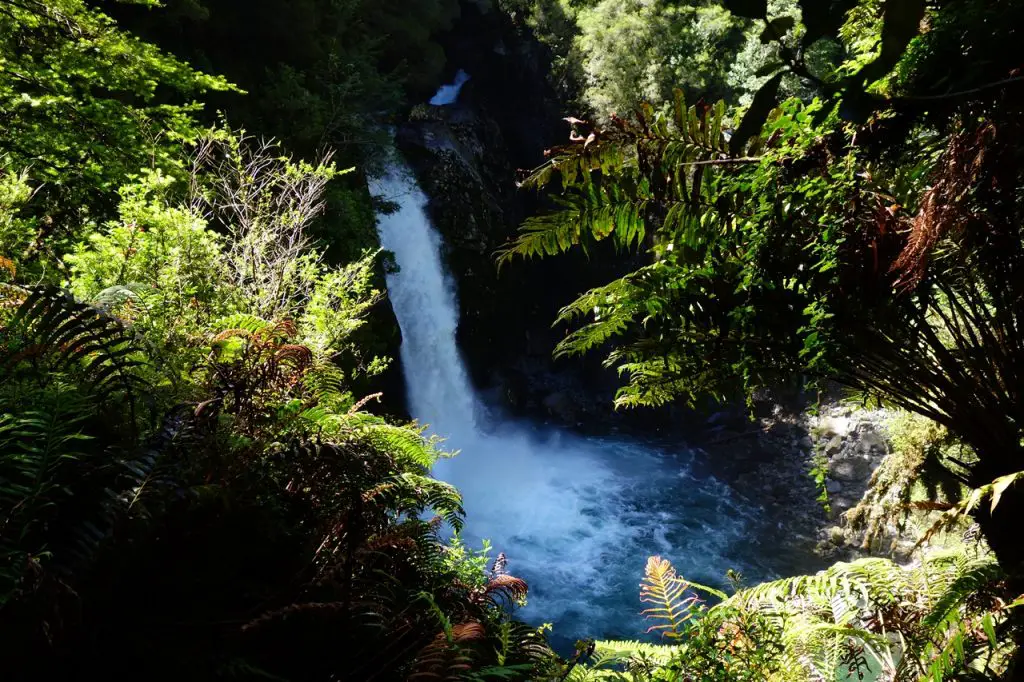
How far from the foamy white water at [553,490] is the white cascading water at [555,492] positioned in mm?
24

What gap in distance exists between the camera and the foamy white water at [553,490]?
27.9 ft

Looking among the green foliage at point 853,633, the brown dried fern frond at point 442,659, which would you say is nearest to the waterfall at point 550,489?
the green foliage at point 853,633

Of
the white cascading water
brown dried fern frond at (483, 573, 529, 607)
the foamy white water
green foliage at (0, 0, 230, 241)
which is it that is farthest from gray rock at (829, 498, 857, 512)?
green foliage at (0, 0, 230, 241)

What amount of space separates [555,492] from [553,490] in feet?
0.31

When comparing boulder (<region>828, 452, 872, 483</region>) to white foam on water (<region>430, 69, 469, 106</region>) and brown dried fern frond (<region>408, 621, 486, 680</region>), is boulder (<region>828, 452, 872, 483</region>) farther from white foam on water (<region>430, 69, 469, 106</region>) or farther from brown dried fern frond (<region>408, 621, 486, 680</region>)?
white foam on water (<region>430, 69, 469, 106</region>)

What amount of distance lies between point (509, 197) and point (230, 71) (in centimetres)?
697

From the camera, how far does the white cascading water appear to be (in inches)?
335

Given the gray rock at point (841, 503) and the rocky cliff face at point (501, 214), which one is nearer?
the gray rock at point (841, 503)

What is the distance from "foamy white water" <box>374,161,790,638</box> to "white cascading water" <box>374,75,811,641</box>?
2 cm

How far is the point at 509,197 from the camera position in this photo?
1450cm

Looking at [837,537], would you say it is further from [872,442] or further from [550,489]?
[550,489]

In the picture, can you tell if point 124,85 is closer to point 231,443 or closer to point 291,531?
point 231,443

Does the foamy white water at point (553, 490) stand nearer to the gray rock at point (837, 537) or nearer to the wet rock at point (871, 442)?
the gray rock at point (837, 537)

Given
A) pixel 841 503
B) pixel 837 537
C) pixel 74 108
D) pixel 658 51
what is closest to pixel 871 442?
pixel 841 503
